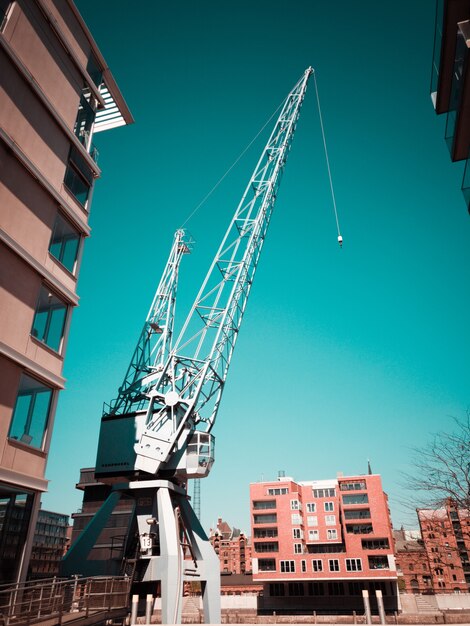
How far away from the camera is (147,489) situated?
83.0ft

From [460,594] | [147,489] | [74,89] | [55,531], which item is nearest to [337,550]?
[460,594]

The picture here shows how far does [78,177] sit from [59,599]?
11803 mm

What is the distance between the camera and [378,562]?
49.9 metres

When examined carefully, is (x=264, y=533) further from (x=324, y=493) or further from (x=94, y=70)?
(x=94, y=70)

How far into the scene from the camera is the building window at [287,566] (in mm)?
51812

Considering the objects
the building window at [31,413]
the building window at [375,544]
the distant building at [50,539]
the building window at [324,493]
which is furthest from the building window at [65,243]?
the distant building at [50,539]

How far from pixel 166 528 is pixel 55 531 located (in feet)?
207

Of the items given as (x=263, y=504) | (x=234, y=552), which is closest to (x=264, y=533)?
(x=263, y=504)

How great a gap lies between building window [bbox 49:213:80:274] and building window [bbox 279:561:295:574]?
1931 inches

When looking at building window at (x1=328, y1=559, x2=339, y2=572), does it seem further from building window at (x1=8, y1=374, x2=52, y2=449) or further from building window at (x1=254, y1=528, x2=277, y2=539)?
building window at (x1=8, y1=374, x2=52, y2=449)

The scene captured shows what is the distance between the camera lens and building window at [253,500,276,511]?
56.2 meters

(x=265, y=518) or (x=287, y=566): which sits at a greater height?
(x=265, y=518)

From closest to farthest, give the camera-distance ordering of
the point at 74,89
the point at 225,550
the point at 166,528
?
the point at 74,89
the point at 166,528
the point at 225,550

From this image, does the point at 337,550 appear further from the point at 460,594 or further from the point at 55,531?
the point at 55,531
